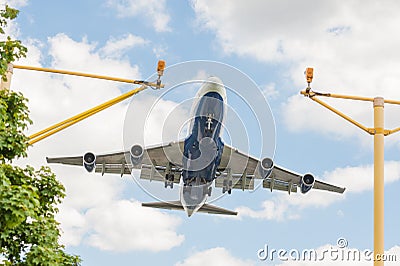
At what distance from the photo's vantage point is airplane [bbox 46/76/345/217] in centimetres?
2608

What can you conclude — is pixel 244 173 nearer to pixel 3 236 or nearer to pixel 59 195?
pixel 59 195

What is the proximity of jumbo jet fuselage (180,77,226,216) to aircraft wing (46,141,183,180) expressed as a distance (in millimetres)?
2480

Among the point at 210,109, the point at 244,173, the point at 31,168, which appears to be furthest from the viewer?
the point at 244,173

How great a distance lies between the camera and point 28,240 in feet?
33.8

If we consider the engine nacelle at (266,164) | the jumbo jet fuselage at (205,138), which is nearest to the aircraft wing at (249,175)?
the engine nacelle at (266,164)

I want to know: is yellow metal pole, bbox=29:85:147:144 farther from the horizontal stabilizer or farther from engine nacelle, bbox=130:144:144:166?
the horizontal stabilizer

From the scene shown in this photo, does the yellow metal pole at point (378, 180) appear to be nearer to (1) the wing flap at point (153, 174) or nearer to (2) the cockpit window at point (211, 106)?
(2) the cockpit window at point (211, 106)

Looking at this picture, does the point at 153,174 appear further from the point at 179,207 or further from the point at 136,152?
the point at 136,152

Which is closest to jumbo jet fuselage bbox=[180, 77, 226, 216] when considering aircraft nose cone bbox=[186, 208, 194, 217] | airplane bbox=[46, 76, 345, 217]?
airplane bbox=[46, 76, 345, 217]

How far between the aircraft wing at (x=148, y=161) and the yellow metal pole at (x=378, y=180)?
53.3 feet

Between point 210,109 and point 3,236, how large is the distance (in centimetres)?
1706

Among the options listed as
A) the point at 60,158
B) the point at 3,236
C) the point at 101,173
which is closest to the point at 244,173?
the point at 101,173

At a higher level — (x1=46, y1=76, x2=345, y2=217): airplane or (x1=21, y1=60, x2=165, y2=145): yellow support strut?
(x1=46, y1=76, x2=345, y2=217): airplane

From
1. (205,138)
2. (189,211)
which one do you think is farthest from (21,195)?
(189,211)
